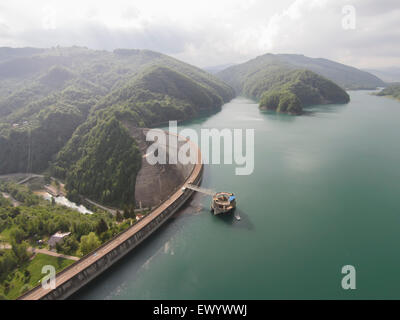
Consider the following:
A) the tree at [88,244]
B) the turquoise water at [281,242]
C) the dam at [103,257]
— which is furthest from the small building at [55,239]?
the turquoise water at [281,242]

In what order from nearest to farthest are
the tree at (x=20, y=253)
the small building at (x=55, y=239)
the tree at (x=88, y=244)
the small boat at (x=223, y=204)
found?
the tree at (x=20, y=253), the tree at (x=88, y=244), the small building at (x=55, y=239), the small boat at (x=223, y=204)

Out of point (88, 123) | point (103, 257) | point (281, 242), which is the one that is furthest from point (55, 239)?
point (88, 123)

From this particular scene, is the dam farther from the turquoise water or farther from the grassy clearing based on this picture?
the grassy clearing

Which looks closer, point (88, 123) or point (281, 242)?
point (281, 242)

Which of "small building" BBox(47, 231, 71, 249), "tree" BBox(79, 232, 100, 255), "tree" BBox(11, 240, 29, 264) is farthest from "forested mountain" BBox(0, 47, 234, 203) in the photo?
"tree" BBox(11, 240, 29, 264)

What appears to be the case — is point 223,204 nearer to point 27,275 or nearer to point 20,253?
point 27,275

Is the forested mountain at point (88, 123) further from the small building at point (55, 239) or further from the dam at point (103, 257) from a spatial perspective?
the small building at point (55, 239)

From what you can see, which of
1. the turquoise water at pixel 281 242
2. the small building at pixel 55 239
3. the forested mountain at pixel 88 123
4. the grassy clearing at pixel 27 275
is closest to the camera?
the grassy clearing at pixel 27 275
